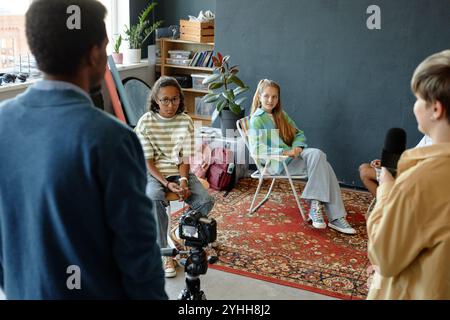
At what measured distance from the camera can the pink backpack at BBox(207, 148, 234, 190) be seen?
16.1 feet

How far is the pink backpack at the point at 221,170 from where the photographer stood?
4.92 m

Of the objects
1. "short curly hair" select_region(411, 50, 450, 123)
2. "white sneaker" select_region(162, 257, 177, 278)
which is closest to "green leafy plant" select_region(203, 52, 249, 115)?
"white sneaker" select_region(162, 257, 177, 278)

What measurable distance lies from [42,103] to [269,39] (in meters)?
4.26

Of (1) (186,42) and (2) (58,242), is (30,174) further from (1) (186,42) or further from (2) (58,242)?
(1) (186,42)

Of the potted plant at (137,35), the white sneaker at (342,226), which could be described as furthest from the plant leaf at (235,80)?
the potted plant at (137,35)

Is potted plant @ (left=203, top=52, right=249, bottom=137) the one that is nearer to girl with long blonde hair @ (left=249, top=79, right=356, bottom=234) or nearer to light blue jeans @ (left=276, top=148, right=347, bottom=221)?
girl with long blonde hair @ (left=249, top=79, right=356, bottom=234)

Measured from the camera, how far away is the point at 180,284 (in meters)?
3.26

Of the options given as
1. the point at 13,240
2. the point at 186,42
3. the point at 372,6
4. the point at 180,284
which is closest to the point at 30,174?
the point at 13,240

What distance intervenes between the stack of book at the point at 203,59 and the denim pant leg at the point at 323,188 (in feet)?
8.69

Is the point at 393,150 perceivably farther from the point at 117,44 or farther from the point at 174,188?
the point at 117,44

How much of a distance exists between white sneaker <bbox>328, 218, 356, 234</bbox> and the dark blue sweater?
9.66 ft

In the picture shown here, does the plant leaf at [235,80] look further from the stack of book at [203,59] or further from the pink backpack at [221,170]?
the stack of book at [203,59]

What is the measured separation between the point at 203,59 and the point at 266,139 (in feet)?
8.03

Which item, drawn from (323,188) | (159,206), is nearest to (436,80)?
(159,206)
